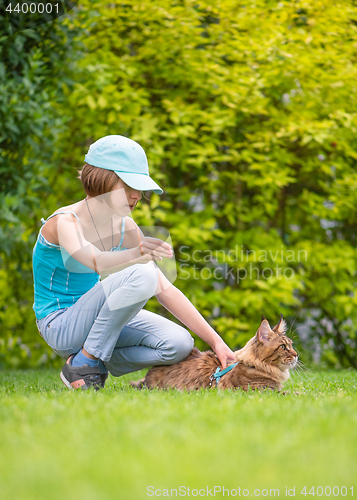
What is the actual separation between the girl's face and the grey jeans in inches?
12.3

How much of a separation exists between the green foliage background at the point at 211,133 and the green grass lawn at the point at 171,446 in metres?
2.73

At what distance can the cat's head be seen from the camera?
2.97 meters

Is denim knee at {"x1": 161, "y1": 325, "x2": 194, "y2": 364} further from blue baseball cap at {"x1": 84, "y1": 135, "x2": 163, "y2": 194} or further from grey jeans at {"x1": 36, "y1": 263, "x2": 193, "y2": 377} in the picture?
blue baseball cap at {"x1": 84, "y1": 135, "x2": 163, "y2": 194}

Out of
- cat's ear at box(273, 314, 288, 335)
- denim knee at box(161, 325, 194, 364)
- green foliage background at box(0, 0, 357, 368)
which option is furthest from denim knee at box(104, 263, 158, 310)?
green foliage background at box(0, 0, 357, 368)

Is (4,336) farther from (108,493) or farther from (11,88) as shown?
(108,493)

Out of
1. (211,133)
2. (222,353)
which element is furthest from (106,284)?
(211,133)

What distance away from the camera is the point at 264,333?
299 centimetres

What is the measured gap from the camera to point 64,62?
16.6 ft

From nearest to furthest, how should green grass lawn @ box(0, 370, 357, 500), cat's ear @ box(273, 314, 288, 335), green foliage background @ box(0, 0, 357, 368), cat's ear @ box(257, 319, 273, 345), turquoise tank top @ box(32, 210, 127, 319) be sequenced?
green grass lawn @ box(0, 370, 357, 500)
turquoise tank top @ box(32, 210, 127, 319)
cat's ear @ box(257, 319, 273, 345)
cat's ear @ box(273, 314, 288, 335)
green foliage background @ box(0, 0, 357, 368)

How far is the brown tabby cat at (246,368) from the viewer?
9.48 ft

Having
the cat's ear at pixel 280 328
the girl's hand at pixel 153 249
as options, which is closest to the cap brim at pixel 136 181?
the girl's hand at pixel 153 249

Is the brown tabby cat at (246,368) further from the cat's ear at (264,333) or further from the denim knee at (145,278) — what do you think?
the denim knee at (145,278)

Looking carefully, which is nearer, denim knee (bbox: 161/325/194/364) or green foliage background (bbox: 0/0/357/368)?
denim knee (bbox: 161/325/194/364)

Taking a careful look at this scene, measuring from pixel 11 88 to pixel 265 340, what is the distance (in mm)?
3236
